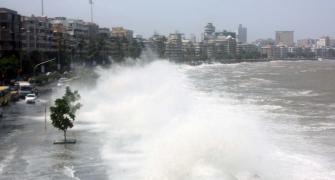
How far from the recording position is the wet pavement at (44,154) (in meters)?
17.4

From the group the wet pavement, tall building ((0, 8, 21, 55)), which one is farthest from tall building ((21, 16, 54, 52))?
the wet pavement

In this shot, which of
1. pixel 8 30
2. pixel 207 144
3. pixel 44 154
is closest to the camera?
pixel 207 144

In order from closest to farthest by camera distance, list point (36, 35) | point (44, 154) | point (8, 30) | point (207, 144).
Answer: point (207, 144) → point (44, 154) → point (8, 30) → point (36, 35)

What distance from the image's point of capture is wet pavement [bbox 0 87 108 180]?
17359mm

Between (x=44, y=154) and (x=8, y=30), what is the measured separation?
55.2m

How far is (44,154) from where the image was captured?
20.8m

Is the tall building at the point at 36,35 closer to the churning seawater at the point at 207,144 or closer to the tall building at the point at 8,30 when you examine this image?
the tall building at the point at 8,30

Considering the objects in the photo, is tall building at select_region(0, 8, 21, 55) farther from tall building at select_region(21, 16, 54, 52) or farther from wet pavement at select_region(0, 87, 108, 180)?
wet pavement at select_region(0, 87, 108, 180)

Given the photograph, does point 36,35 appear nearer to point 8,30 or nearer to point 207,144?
point 8,30

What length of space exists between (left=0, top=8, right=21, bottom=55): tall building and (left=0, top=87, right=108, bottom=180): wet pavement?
143ft

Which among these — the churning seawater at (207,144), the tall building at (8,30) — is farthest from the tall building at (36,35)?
the churning seawater at (207,144)

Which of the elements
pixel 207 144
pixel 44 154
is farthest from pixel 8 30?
pixel 207 144

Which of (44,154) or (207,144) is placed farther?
(44,154)

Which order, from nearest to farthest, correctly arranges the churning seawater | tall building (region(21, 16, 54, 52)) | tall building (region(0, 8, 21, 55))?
the churning seawater → tall building (region(0, 8, 21, 55)) → tall building (region(21, 16, 54, 52))
